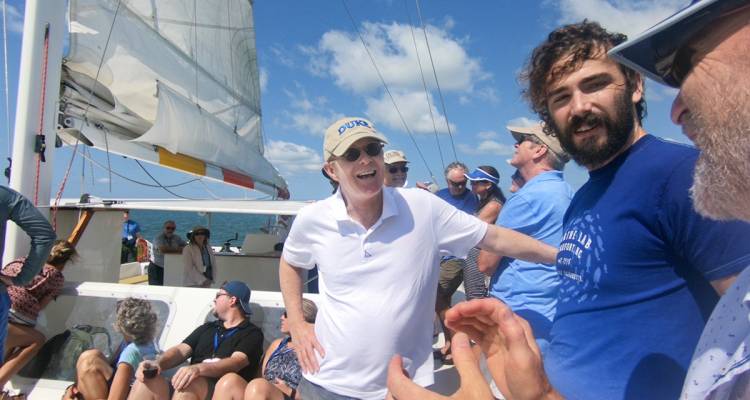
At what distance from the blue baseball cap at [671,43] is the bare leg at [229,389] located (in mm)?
2429

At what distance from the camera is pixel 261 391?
2293 mm

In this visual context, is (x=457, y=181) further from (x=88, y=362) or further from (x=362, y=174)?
(x=88, y=362)

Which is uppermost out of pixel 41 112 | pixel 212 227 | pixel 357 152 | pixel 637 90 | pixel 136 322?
pixel 41 112

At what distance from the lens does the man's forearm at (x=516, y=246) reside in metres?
1.80

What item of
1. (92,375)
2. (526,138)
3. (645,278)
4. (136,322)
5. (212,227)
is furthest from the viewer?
(212,227)

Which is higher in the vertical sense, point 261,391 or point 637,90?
point 637,90

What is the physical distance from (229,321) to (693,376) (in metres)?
2.78

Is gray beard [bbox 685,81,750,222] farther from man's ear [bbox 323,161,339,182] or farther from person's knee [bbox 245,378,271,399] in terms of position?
person's knee [bbox 245,378,271,399]

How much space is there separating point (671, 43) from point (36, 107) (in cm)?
418

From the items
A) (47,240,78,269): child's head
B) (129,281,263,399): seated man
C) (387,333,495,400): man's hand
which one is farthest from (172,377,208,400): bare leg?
(387,333,495,400): man's hand

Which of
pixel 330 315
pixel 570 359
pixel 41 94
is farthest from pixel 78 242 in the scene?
pixel 570 359

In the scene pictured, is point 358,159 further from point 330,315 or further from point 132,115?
point 132,115

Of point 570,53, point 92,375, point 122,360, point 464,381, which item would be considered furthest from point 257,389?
point 570,53

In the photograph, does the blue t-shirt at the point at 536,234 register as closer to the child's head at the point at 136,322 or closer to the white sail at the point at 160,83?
the child's head at the point at 136,322
